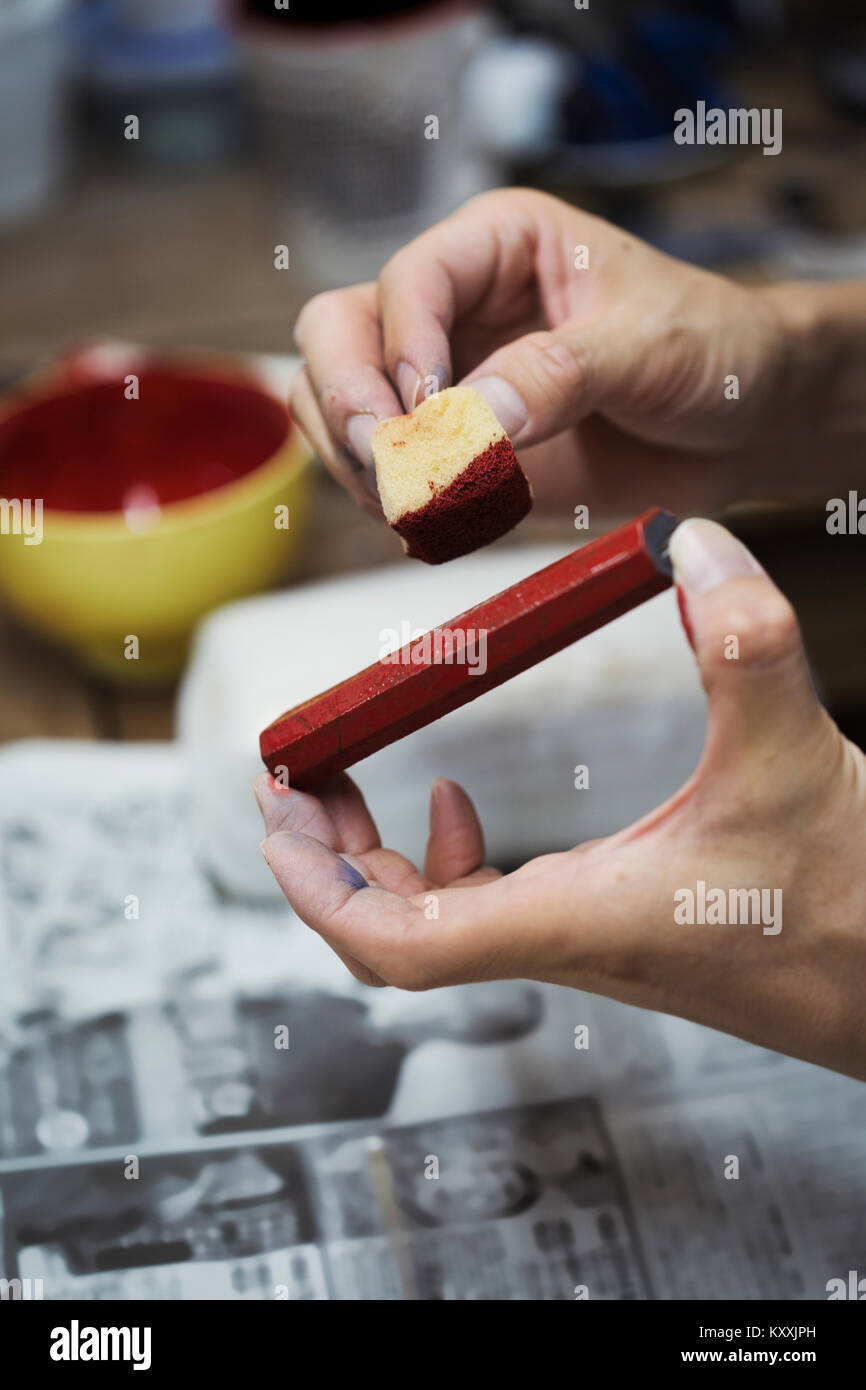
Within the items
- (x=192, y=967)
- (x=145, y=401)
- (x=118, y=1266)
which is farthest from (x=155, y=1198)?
(x=145, y=401)

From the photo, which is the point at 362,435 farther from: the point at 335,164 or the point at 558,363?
the point at 335,164

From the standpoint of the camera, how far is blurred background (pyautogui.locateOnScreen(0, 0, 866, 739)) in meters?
1.01

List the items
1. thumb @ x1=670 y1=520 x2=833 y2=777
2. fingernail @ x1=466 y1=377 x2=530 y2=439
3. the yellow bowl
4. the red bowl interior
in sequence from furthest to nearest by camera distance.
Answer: the red bowl interior → the yellow bowl → fingernail @ x1=466 y1=377 x2=530 y2=439 → thumb @ x1=670 y1=520 x2=833 y2=777

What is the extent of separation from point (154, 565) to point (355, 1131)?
389 mm

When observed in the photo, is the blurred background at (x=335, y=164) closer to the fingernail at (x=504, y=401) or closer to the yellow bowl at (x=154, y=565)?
the yellow bowl at (x=154, y=565)

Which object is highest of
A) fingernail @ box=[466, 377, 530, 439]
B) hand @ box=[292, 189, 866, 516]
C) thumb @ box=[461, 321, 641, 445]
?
hand @ box=[292, 189, 866, 516]

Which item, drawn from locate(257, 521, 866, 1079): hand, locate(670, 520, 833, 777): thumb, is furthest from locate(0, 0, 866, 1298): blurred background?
locate(670, 520, 833, 777): thumb

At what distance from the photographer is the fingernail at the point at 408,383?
0.57m

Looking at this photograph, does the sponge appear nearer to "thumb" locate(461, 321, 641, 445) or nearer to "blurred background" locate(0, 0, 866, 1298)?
"thumb" locate(461, 321, 641, 445)

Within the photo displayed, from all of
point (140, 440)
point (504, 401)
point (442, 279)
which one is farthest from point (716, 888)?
point (140, 440)

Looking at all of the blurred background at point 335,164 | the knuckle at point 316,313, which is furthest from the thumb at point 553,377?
the blurred background at point 335,164

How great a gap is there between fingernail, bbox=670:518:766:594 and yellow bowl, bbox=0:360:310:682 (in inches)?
18.4

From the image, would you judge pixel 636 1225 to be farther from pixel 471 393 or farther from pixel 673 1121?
pixel 471 393

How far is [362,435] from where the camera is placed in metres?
0.57
